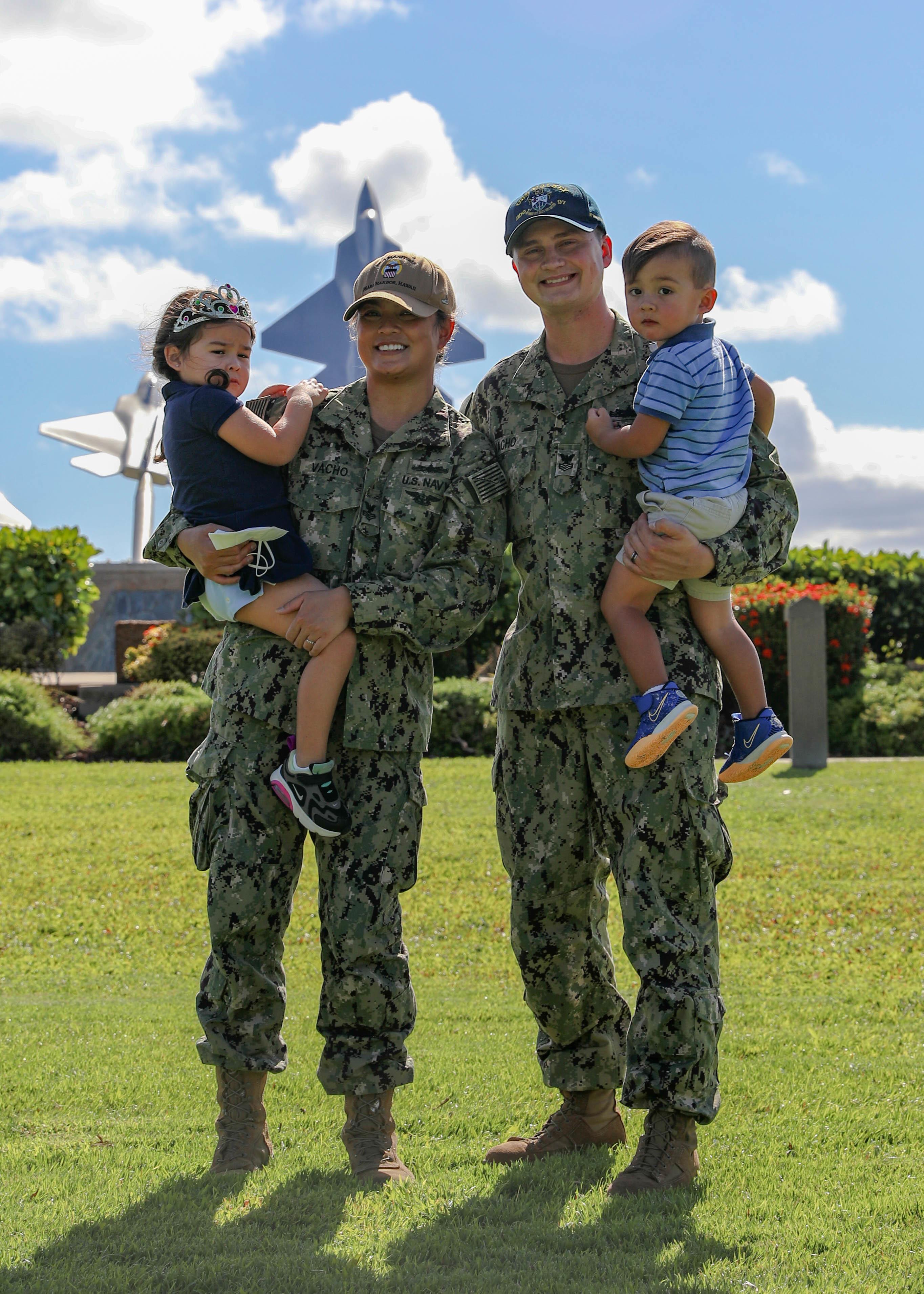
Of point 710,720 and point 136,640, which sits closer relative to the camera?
point 710,720

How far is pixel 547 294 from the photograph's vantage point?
311 cm

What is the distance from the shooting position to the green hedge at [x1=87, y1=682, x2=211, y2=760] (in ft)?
38.0

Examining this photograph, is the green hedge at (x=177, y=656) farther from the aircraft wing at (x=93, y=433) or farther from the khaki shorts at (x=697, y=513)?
the aircraft wing at (x=93, y=433)

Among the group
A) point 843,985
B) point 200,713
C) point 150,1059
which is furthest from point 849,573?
point 150,1059

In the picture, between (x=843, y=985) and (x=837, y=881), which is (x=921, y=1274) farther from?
(x=837, y=881)

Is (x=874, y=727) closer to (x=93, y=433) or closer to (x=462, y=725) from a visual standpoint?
(x=462, y=725)

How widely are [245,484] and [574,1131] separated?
77.4 inches

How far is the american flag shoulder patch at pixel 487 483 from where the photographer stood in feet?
10.1

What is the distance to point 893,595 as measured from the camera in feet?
56.3

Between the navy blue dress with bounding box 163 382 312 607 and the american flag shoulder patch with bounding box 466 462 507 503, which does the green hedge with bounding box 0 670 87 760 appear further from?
the american flag shoulder patch with bounding box 466 462 507 503

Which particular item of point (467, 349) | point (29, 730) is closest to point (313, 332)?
point (467, 349)

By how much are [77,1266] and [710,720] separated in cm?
192

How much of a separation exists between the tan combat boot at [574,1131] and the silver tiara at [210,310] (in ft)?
7.53

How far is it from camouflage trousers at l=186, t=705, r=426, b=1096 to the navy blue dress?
43cm
